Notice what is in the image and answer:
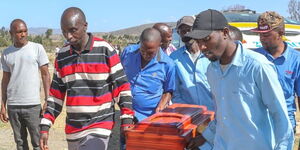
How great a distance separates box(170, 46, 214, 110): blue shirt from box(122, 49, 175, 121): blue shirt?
3.1 inches

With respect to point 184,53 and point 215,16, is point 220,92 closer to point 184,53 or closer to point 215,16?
point 215,16

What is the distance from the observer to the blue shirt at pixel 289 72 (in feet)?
12.5

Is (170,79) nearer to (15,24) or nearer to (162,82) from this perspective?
(162,82)

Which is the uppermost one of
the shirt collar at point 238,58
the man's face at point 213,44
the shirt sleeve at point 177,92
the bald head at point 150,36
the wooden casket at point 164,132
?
the man's face at point 213,44

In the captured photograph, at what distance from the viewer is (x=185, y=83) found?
14.3 feet

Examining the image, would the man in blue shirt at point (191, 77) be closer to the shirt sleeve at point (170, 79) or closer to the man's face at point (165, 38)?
the shirt sleeve at point (170, 79)

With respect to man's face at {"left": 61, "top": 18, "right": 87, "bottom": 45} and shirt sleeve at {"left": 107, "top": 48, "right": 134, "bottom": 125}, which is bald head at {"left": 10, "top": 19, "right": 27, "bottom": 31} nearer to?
man's face at {"left": 61, "top": 18, "right": 87, "bottom": 45}

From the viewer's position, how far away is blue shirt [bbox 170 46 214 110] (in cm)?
429

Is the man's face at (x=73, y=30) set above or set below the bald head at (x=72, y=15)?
below

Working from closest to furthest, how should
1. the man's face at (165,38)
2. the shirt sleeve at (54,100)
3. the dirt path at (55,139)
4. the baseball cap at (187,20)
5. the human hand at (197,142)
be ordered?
1. the human hand at (197,142)
2. the shirt sleeve at (54,100)
3. the baseball cap at (187,20)
4. the man's face at (165,38)
5. the dirt path at (55,139)

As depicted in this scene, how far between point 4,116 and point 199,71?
2.60 meters

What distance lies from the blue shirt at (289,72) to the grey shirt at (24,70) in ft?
9.07

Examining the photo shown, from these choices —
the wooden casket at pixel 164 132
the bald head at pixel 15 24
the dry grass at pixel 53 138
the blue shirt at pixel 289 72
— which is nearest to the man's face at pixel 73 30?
the wooden casket at pixel 164 132

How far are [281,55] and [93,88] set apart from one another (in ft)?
5.48
